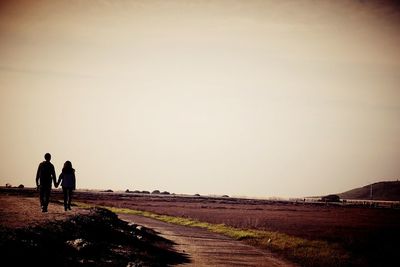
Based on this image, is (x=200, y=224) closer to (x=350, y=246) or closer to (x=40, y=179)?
(x=350, y=246)

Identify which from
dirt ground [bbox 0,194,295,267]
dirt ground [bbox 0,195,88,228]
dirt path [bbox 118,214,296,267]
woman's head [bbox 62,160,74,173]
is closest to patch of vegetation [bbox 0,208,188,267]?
dirt ground [bbox 0,195,88,228]

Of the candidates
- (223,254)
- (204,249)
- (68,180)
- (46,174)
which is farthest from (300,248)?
(46,174)

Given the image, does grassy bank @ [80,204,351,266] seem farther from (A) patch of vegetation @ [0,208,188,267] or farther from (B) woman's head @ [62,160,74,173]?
(B) woman's head @ [62,160,74,173]

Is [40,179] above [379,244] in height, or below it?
above

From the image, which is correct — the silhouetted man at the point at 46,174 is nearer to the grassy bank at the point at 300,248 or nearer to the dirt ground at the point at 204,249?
the dirt ground at the point at 204,249

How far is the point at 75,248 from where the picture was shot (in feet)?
47.4

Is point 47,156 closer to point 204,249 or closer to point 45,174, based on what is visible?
point 45,174

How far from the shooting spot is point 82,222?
65.3ft

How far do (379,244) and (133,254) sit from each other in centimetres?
1985

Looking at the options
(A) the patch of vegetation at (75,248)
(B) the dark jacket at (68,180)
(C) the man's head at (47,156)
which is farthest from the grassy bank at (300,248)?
(C) the man's head at (47,156)

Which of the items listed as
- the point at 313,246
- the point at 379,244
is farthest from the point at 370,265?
the point at 379,244

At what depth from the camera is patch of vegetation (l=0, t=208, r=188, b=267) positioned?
11.0m

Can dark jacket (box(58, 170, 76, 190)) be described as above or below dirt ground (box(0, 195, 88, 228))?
above

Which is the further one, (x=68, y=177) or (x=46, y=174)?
(x=68, y=177)
